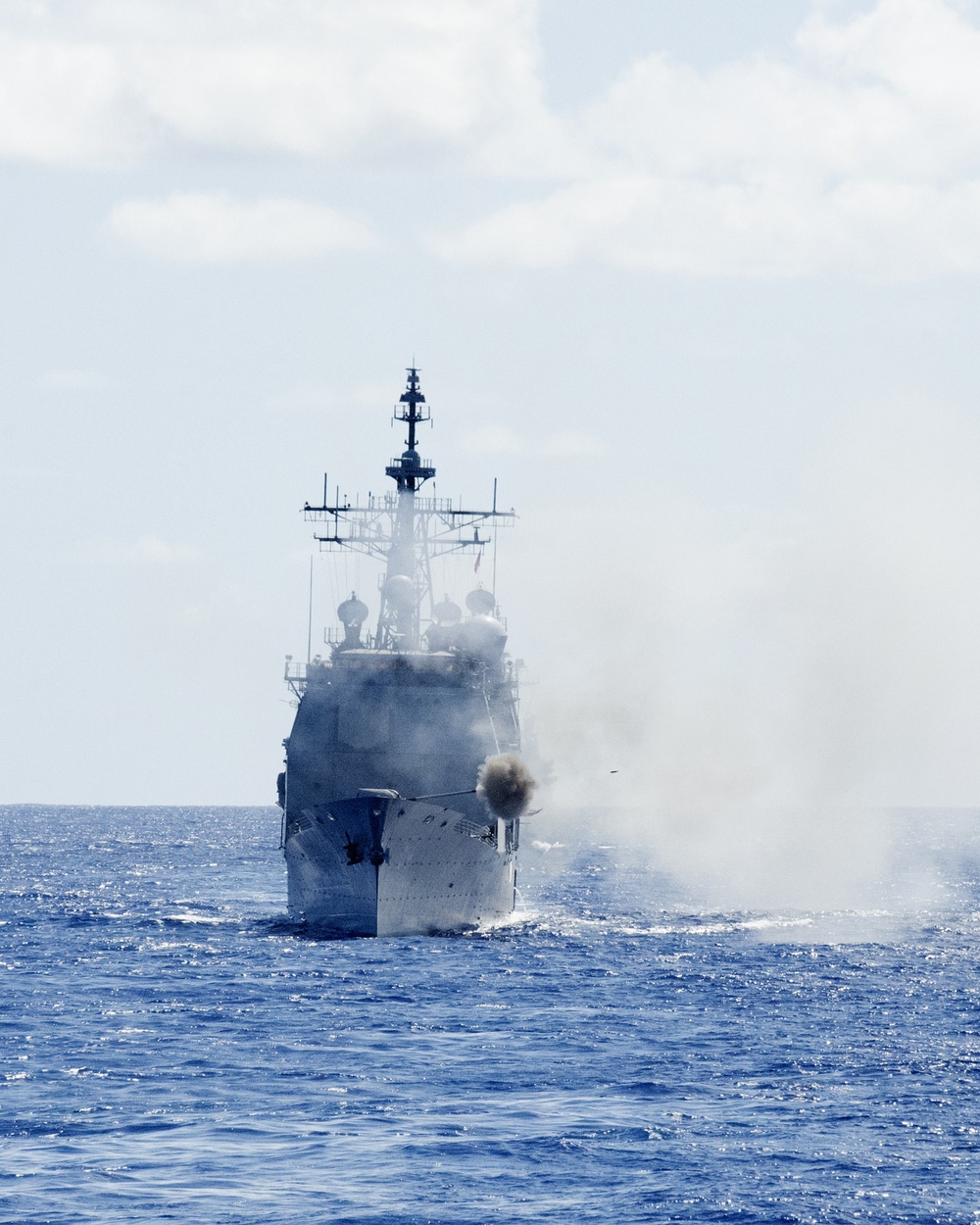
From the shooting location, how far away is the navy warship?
4550cm

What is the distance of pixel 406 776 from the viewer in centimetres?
4928

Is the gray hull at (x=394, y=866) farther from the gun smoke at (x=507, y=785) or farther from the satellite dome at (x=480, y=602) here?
the satellite dome at (x=480, y=602)

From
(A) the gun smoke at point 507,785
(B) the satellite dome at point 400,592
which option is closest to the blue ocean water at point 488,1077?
(A) the gun smoke at point 507,785

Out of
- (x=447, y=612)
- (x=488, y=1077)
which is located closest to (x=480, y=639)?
(x=447, y=612)

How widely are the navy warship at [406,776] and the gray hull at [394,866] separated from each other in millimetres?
45

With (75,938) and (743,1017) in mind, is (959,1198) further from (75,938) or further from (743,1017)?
(75,938)

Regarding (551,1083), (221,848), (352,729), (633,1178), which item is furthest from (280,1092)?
(221,848)

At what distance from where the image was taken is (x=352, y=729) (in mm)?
50125

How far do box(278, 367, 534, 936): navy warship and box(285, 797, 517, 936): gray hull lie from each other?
1.8 inches

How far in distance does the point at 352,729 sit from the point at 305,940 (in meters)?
6.48

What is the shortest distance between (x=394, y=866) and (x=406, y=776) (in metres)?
4.55

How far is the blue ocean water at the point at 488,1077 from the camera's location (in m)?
22.3

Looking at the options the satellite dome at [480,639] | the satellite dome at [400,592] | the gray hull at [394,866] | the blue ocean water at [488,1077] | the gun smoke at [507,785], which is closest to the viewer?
the blue ocean water at [488,1077]

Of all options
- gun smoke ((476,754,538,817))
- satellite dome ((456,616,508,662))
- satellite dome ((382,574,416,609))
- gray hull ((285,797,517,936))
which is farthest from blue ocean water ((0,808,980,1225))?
satellite dome ((382,574,416,609))
